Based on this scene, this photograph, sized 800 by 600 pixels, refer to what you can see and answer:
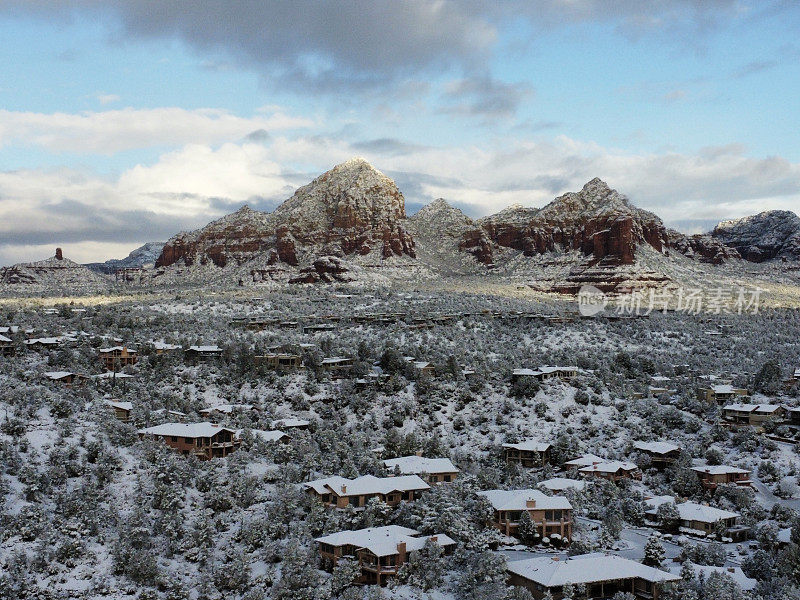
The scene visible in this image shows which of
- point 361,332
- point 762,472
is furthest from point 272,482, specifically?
point 361,332

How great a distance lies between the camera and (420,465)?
Answer: 4697cm

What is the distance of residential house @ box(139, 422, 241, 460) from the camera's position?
154 ft

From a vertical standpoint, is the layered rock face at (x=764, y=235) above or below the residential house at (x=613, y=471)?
above

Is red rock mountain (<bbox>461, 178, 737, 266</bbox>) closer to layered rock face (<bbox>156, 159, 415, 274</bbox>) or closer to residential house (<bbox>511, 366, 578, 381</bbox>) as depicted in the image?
layered rock face (<bbox>156, 159, 415, 274</bbox>)

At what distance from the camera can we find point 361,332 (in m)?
84.8

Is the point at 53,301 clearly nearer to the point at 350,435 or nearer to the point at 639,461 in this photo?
the point at 350,435

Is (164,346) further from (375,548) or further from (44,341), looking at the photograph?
(375,548)

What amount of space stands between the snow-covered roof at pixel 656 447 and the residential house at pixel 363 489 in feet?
54.5

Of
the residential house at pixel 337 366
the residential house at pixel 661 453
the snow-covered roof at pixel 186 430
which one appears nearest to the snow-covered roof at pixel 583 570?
the residential house at pixel 661 453

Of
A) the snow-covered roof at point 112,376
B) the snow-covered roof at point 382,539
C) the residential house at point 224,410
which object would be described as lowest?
the snow-covered roof at point 382,539

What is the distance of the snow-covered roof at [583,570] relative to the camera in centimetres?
3328

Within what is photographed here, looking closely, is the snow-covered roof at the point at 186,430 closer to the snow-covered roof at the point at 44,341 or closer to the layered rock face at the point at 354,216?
the snow-covered roof at the point at 44,341

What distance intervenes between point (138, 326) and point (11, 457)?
40.3m

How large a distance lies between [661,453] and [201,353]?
36152 millimetres
